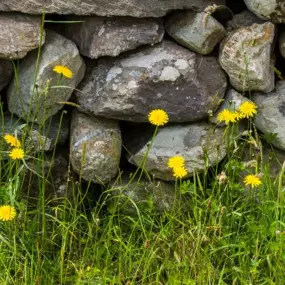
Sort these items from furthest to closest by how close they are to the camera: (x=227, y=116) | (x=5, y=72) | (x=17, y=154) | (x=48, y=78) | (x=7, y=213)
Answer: (x=5, y=72) → (x=48, y=78) → (x=227, y=116) → (x=17, y=154) → (x=7, y=213)

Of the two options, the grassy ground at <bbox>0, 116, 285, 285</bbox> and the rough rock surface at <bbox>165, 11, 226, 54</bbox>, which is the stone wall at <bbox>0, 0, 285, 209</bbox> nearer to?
the rough rock surface at <bbox>165, 11, 226, 54</bbox>

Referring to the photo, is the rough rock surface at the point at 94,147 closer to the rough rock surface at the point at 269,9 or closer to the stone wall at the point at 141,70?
the stone wall at the point at 141,70

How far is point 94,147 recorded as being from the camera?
2.86m

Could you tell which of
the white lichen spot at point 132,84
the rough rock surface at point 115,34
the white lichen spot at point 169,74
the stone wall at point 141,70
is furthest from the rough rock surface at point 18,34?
the white lichen spot at point 169,74

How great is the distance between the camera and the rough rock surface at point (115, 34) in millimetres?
2762

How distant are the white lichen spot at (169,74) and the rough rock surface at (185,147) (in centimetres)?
25

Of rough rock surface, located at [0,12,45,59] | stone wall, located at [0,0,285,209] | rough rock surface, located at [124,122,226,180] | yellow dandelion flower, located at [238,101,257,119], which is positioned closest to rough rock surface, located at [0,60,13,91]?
stone wall, located at [0,0,285,209]

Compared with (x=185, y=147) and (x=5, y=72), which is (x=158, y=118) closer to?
(x=185, y=147)

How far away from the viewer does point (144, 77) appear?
9.07ft

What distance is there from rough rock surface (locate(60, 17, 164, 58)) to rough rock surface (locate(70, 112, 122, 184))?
32 centimetres

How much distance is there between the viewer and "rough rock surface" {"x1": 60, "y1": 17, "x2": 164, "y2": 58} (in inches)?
109

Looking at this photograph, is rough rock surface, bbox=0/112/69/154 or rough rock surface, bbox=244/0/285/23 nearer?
rough rock surface, bbox=244/0/285/23

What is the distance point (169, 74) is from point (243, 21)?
441 millimetres

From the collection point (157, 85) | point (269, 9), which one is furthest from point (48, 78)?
point (269, 9)
